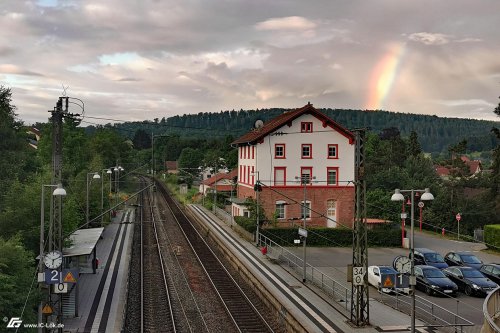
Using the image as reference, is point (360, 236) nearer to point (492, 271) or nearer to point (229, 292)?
point (229, 292)

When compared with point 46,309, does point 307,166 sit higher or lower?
higher

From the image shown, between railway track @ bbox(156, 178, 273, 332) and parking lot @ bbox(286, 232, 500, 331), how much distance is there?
674cm

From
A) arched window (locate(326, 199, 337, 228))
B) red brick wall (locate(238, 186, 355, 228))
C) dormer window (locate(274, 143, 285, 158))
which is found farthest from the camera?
arched window (locate(326, 199, 337, 228))

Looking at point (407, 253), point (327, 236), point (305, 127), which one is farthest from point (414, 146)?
point (407, 253)

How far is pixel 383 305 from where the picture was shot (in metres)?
25.4

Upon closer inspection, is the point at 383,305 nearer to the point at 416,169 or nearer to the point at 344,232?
the point at 344,232

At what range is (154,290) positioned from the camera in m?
29.2

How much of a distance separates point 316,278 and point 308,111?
2313 cm

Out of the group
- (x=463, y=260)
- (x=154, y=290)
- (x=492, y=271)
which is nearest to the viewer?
(x=154, y=290)

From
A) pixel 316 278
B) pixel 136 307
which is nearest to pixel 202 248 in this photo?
pixel 316 278

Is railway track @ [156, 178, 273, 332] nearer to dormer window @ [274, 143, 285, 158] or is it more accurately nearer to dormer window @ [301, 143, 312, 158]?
dormer window @ [274, 143, 285, 158]

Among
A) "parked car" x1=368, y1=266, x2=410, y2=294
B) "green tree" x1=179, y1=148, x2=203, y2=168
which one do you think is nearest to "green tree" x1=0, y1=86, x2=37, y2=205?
"parked car" x1=368, y1=266, x2=410, y2=294

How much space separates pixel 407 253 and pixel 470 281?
13941mm

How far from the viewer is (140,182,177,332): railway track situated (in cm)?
2295
